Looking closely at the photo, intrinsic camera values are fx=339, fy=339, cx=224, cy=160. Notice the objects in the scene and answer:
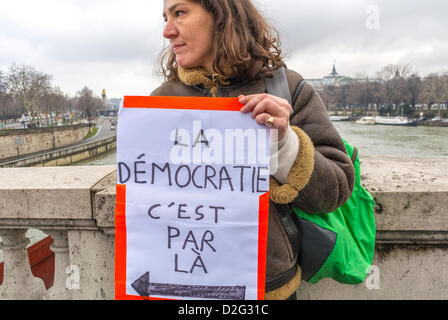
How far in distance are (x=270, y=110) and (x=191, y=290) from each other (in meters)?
0.66

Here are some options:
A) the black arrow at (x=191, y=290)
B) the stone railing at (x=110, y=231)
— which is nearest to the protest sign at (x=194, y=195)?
the black arrow at (x=191, y=290)

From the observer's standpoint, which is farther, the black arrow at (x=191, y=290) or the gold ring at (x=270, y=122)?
the black arrow at (x=191, y=290)

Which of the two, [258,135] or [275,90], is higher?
[275,90]

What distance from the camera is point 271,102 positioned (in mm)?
1006

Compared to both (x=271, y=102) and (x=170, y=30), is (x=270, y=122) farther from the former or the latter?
(x=170, y=30)

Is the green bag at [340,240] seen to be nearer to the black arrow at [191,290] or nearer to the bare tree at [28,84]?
the black arrow at [191,290]

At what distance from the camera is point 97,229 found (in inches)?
62.0

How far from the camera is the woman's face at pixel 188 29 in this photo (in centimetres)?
118

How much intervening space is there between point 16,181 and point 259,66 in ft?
4.31

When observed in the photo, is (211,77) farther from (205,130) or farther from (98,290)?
(98,290)

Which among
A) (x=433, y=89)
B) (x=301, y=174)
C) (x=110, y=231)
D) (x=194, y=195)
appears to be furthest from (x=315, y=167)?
(x=433, y=89)

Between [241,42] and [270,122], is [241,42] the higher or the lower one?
the higher one

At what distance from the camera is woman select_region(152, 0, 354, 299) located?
3.53 ft
